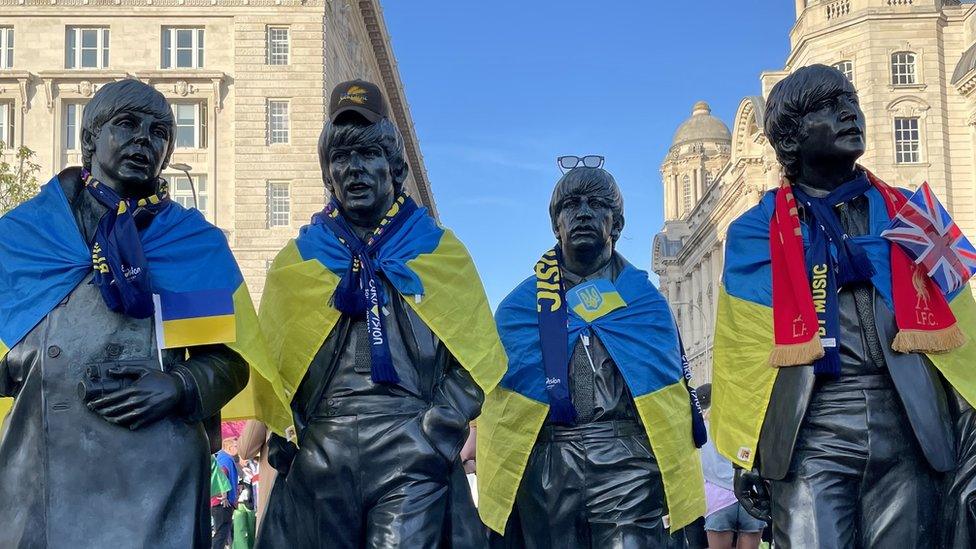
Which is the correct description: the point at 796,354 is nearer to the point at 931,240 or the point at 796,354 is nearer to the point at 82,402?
the point at 931,240

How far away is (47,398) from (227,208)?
134ft

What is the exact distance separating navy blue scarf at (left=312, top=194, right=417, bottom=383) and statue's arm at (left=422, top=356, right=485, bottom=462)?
24 centimetres

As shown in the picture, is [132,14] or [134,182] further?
[132,14]

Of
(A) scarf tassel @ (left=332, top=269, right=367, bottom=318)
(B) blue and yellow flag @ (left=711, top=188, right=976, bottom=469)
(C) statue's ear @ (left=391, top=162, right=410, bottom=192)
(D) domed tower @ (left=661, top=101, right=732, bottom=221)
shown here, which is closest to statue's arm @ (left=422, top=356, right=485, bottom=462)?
(A) scarf tassel @ (left=332, top=269, right=367, bottom=318)

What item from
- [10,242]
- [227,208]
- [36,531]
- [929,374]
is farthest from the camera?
[227,208]

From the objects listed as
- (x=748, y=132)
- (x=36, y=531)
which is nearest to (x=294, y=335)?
(x=36, y=531)

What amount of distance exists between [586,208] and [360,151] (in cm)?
185

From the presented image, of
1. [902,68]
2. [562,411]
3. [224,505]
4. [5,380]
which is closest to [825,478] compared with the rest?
[562,411]

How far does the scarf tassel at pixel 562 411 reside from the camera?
21.4 ft

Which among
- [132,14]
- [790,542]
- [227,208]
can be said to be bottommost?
[790,542]

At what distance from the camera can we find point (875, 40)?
5312 cm

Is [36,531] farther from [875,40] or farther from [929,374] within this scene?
[875,40]

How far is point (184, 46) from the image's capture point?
4519 cm

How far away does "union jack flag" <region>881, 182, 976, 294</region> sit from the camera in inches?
197
